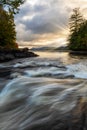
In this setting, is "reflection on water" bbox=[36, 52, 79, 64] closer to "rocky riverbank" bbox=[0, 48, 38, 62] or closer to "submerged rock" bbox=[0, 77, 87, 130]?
"rocky riverbank" bbox=[0, 48, 38, 62]

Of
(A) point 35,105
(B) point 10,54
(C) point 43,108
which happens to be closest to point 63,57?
(B) point 10,54

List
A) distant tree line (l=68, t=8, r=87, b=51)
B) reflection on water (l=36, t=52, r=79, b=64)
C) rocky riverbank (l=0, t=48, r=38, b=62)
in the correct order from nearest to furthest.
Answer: reflection on water (l=36, t=52, r=79, b=64) < rocky riverbank (l=0, t=48, r=38, b=62) < distant tree line (l=68, t=8, r=87, b=51)

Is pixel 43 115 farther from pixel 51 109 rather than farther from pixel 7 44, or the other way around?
pixel 7 44

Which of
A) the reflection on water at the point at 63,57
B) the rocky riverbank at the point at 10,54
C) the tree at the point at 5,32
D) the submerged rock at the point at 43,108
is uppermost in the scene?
the tree at the point at 5,32

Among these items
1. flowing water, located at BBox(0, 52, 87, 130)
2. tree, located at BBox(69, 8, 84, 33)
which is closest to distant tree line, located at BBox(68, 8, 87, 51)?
tree, located at BBox(69, 8, 84, 33)

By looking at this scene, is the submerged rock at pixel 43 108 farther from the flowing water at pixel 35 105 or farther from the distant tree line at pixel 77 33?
the distant tree line at pixel 77 33

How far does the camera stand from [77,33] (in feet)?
309

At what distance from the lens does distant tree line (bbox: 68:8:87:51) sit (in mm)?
88812

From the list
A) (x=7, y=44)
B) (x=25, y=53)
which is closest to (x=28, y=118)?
(x=25, y=53)

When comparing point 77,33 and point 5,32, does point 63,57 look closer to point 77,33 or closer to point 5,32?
point 5,32

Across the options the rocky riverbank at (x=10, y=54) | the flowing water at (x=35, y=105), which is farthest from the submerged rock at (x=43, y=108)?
the rocky riverbank at (x=10, y=54)

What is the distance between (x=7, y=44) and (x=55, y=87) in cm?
3878

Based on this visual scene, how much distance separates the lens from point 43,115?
24.0ft

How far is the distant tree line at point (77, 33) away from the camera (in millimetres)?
88812
